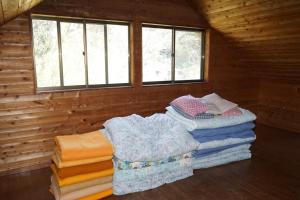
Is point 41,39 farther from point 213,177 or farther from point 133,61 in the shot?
point 213,177

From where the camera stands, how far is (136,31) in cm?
361

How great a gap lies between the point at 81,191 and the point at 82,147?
0.41 m

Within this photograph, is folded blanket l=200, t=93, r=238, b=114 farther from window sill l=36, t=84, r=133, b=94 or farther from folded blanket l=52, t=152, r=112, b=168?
folded blanket l=52, t=152, r=112, b=168

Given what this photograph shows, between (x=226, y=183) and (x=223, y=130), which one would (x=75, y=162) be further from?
(x=223, y=130)

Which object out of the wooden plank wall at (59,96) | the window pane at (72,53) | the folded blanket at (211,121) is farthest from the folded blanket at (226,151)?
the window pane at (72,53)

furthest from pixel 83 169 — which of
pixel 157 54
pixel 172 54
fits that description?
pixel 172 54

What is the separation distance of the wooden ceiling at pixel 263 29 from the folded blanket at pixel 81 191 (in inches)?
109

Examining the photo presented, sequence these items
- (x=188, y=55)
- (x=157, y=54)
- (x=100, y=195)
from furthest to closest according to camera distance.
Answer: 1. (x=188, y=55)
2. (x=157, y=54)
3. (x=100, y=195)

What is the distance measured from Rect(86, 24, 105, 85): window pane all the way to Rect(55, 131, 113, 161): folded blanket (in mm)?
1169

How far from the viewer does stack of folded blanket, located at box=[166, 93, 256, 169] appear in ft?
9.74

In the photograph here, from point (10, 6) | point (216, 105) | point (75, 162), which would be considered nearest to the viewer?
point (10, 6)

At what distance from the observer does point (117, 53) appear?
360cm

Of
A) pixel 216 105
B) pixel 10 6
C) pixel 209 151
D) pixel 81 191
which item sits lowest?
pixel 81 191

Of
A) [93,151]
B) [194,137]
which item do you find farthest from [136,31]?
[93,151]
